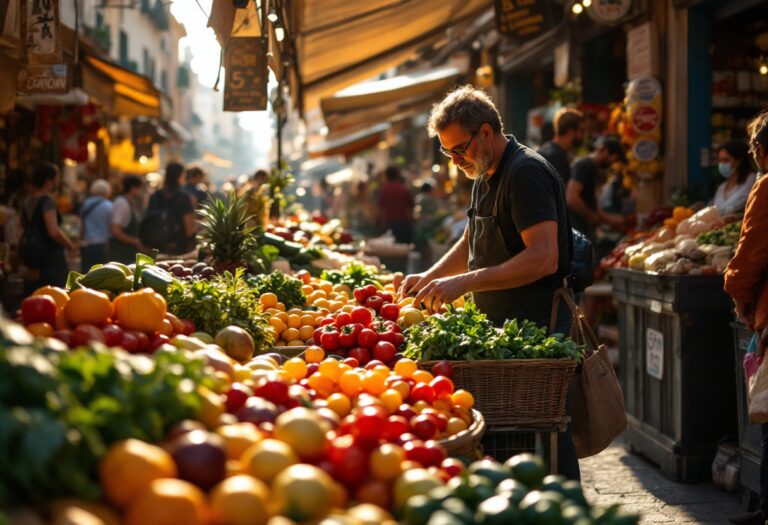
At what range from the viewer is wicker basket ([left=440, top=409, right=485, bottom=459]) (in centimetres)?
322

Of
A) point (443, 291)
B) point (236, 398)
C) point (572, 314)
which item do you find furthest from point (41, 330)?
point (572, 314)

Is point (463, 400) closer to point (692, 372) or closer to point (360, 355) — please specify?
point (360, 355)

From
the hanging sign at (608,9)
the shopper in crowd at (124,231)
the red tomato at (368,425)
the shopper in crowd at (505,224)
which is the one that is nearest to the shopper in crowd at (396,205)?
the shopper in crowd at (124,231)

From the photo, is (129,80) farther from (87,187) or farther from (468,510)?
(468,510)

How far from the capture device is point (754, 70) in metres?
10.5

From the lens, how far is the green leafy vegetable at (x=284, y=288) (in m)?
5.96

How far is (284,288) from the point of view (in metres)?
6.03

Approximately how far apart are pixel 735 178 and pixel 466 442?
5.49 meters

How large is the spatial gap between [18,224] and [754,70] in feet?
28.1

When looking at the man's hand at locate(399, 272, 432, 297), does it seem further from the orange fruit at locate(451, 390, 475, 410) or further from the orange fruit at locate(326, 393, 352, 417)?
the orange fruit at locate(326, 393, 352, 417)

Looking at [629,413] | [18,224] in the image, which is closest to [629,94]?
[629,413]

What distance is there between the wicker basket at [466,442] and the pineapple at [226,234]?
375 cm

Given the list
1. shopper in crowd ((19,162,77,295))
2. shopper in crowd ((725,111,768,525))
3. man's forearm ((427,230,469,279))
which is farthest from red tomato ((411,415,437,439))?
shopper in crowd ((19,162,77,295))

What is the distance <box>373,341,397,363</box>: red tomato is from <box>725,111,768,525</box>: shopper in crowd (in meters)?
1.87
